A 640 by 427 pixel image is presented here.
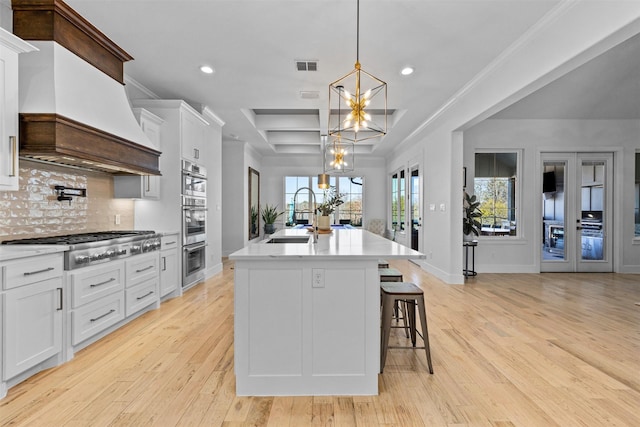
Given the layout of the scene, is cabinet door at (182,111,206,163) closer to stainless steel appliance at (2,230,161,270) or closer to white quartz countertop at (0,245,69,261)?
stainless steel appliance at (2,230,161,270)

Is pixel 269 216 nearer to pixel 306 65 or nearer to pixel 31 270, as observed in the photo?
pixel 306 65

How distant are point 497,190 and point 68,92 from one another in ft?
20.9

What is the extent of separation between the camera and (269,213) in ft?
30.0

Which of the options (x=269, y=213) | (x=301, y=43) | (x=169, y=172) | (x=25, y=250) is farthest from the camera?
(x=269, y=213)

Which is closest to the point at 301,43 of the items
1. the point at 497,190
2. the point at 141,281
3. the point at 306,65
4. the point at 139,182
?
the point at 306,65

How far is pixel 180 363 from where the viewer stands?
2533 millimetres

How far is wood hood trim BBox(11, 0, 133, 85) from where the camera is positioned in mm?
2674

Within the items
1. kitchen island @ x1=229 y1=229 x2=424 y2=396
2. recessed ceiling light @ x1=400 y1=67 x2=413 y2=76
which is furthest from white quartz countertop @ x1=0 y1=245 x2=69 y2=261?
recessed ceiling light @ x1=400 y1=67 x2=413 y2=76

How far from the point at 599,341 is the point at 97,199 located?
5189mm

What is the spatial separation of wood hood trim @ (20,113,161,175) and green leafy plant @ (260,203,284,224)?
570cm

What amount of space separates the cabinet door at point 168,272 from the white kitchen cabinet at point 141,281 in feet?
0.49

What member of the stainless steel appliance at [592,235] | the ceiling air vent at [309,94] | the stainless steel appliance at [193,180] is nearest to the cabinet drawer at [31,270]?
the stainless steel appliance at [193,180]

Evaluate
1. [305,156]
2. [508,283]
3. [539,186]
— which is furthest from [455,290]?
[305,156]

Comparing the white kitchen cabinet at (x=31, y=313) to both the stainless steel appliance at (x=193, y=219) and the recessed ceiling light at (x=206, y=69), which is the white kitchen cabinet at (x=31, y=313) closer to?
the stainless steel appliance at (x=193, y=219)
